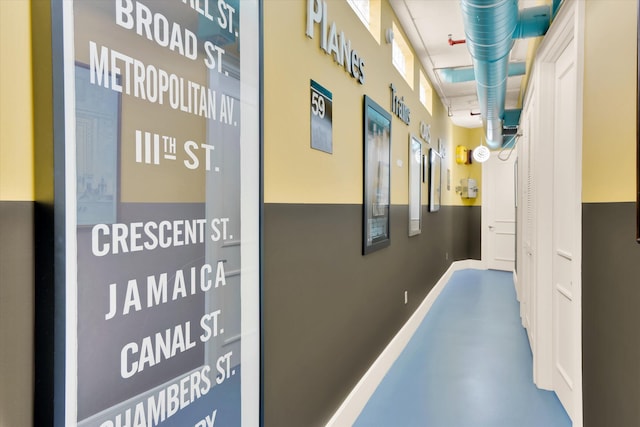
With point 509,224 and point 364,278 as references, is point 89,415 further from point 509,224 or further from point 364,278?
point 509,224

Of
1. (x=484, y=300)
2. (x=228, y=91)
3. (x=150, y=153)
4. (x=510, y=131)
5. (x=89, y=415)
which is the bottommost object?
(x=484, y=300)

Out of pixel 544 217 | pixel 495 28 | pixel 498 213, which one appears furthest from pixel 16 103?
pixel 498 213

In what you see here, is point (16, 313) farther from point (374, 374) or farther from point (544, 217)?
point (544, 217)

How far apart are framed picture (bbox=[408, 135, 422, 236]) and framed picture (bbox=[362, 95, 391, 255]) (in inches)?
45.4

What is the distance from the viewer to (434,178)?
261 inches

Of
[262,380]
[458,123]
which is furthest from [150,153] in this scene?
[458,123]

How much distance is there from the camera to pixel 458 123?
375 inches

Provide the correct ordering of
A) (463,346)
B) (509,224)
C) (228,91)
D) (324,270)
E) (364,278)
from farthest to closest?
(509,224)
(463,346)
(364,278)
(324,270)
(228,91)

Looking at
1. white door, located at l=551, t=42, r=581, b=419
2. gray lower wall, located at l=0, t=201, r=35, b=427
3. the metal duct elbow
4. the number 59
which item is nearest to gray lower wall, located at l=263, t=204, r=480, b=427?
the number 59

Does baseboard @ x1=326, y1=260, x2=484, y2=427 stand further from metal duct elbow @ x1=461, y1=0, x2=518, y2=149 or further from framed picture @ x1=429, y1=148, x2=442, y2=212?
metal duct elbow @ x1=461, y1=0, x2=518, y2=149

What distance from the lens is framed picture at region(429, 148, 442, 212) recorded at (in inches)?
248

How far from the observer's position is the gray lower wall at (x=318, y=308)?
1.83 meters

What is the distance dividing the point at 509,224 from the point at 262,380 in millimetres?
8936

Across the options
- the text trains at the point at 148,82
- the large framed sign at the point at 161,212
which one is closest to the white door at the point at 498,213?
the large framed sign at the point at 161,212
